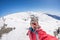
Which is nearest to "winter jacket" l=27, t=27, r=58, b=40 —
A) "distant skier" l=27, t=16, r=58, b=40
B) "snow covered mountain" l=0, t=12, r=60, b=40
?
"distant skier" l=27, t=16, r=58, b=40

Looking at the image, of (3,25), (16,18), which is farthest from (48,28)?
(3,25)

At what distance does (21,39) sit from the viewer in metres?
1.58

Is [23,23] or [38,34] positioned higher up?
[23,23]

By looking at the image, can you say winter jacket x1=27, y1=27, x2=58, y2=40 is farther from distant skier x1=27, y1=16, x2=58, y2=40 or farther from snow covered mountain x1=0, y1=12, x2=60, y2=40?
snow covered mountain x1=0, y1=12, x2=60, y2=40

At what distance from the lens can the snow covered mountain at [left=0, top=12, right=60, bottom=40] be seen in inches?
62.9

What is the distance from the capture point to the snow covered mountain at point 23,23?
1.60 metres

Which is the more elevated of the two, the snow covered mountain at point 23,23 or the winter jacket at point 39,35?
the snow covered mountain at point 23,23

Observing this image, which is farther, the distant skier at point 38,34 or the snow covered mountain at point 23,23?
the snow covered mountain at point 23,23

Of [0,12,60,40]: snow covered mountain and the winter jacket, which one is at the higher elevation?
[0,12,60,40]: snow covered mountain

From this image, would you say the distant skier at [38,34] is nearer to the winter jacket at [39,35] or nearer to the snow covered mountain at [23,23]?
the winter jacket at [39,35]

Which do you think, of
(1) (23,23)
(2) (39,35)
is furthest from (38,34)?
(1) (23,23)

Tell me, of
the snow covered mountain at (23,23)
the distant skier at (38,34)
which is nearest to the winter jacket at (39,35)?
the distant skier at (38,34)

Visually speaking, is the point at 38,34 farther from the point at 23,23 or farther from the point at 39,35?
the point at 23,23

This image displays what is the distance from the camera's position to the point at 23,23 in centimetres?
166
